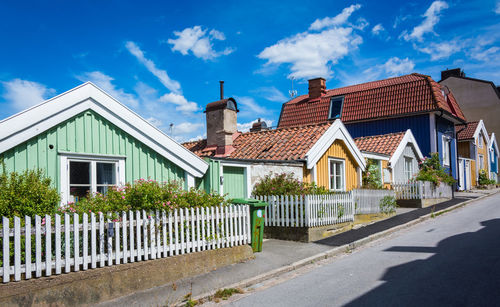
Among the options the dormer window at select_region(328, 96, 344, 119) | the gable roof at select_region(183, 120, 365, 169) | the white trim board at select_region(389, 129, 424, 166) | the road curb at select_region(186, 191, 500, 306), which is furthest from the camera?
the dormer window at select_region(328, 96, 344, 119)

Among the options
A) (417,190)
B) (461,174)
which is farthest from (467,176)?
(417,190)

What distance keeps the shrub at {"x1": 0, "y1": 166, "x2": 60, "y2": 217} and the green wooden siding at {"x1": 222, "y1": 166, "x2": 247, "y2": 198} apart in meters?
4.57

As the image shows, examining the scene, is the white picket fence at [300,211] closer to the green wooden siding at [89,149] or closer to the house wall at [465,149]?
the green wooden siding at [89,149]

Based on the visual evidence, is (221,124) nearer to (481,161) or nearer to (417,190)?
(417,190)

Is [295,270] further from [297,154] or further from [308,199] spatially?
[297,154]

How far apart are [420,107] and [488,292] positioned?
802 inches

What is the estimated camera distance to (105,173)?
8.51 meters

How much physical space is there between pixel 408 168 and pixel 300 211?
1332 centimetres

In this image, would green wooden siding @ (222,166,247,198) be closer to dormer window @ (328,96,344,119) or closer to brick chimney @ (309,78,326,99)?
dormer window @ (328,96,344,119)

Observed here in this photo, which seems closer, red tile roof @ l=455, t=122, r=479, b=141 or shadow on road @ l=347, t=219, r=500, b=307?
shadow on road @ l=347, t=219, r=500, b=307

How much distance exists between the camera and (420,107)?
78.9 ft

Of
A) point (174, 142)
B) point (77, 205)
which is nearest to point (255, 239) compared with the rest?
point (174, 142)

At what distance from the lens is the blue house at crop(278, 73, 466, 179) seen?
2409 cm

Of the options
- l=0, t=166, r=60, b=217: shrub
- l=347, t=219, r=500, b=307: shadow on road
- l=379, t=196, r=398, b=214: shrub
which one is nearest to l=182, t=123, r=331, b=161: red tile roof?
l=379, t=196, r=398, b=214: shrub
